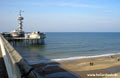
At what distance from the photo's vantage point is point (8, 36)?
4900 cm

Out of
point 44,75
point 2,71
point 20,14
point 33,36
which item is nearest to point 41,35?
point 33,36

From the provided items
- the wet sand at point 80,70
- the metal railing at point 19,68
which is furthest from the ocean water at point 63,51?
the metal railing at point 19,68

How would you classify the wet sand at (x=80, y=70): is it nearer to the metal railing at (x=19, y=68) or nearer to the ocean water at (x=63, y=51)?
the ocean water at (x=63, y=51)

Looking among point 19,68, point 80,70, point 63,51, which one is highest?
point 19,68

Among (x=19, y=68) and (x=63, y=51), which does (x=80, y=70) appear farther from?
(x=63, y=51)

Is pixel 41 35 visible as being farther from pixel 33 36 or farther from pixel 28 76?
pixel 28 76

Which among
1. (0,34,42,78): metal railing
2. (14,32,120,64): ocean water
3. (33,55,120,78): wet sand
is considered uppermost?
(0,34,42,78): metal railing

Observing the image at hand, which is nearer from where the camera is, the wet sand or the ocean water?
the wet sand

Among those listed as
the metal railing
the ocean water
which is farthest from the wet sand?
the metal railing

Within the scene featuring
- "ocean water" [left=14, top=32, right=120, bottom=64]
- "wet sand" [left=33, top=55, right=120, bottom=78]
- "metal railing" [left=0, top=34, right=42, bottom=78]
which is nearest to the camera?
"metal railing" [left=0, top=34, right=42, bottom=78]

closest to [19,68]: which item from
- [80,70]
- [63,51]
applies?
[80,70]

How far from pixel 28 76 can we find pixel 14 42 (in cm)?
4859

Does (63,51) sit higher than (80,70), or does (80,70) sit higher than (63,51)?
(80,70)

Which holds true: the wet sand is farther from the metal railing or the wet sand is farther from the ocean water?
the metal railing
